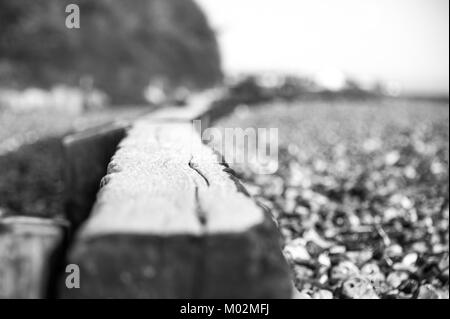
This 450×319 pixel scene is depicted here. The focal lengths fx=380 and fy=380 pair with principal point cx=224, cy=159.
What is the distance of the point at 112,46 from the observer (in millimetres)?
12805

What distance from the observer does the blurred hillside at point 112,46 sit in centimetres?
1056

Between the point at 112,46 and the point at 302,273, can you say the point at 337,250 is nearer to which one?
the point at 302,273

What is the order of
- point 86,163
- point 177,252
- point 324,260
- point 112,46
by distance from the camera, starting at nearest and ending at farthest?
point 177,252 → point 324,260 → point 86,163 → point 112,46

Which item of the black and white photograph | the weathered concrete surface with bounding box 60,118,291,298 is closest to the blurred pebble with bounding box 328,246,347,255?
the black and white photograph

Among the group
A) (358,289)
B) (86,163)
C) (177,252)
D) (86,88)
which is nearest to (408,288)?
(358,289)

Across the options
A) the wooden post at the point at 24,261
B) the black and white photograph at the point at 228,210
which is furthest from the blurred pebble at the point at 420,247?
the wooden post at the point at 24,261

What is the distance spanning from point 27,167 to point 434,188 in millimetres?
3573

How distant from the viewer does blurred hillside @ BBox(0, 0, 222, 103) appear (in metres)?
10.6

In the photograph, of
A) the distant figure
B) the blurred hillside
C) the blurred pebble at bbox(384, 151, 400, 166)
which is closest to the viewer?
the blurred pebble at bbox(384, 151, 400, 166)

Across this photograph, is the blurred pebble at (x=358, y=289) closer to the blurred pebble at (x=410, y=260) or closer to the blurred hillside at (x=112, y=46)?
the blurred pebble at (x=410, y=260)

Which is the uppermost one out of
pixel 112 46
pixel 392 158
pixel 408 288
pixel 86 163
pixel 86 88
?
pixel 112 46

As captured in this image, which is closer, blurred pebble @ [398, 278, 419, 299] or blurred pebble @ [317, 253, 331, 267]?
blurred pebble @ [398, 278, 419, 299]

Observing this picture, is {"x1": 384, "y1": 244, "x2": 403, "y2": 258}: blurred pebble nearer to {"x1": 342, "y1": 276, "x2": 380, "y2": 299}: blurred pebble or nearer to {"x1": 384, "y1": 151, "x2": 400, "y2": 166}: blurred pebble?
{"x1": 342, "y1": 276, "x2": 380, "y2": 299}: blurred pebble
